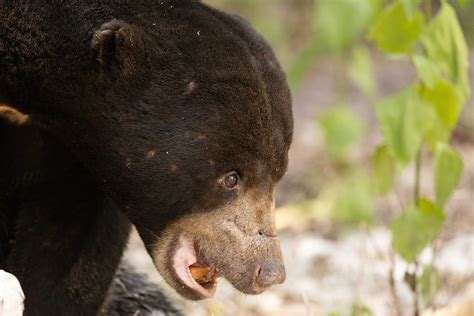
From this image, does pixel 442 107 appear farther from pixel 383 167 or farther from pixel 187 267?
pixel 187 267

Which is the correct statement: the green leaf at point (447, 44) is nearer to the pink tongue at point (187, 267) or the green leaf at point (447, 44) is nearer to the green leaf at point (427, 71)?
the green leaf at point (427, 71)

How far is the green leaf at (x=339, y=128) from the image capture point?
27.2ft

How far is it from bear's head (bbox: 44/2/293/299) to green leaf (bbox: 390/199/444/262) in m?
1.00

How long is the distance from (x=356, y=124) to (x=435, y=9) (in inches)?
227

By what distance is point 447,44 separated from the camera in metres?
5.30

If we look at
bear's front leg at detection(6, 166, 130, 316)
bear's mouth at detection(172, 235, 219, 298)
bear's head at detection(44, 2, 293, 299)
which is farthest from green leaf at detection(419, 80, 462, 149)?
bear's front leg at detection(6, 166, 130, 316)

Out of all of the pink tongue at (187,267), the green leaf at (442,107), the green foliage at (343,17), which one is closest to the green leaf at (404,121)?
the green leaf at (442,107)

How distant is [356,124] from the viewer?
834 centimetres

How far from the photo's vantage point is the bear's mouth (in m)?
4.61

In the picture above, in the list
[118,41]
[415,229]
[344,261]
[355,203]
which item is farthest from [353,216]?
[118,41]

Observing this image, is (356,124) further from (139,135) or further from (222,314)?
(139,135)

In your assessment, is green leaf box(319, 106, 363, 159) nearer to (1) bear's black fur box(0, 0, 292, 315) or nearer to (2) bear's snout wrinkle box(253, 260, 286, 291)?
(1) bear's black fur box(0, 0, 292, 315)

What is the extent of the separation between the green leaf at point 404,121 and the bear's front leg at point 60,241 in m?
1.28

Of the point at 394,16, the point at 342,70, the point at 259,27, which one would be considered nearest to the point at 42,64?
the point at 394,16
